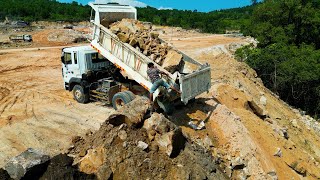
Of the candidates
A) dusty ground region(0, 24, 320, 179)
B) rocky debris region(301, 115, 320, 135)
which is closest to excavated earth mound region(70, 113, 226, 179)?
dusty ground region(0, 24, 320, 179)

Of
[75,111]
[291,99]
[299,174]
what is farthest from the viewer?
[291,99]

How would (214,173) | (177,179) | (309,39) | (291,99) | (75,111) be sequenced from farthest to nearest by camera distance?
1. (309,39)
2. (291,99)
3. (75,111)
4. (214,173)
5. (177,179)

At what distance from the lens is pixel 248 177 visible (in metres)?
9.95

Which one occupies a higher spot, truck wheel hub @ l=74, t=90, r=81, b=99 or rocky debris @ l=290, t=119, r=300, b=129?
truck wheel hub @ l=74, t=90, r=81, b=99

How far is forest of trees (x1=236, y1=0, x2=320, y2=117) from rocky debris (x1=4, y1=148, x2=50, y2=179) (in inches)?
717

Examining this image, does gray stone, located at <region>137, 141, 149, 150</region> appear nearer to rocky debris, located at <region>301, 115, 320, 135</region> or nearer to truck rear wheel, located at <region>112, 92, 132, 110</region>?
truck rear wheel, located at <region>112, 92, 132, 110</region>

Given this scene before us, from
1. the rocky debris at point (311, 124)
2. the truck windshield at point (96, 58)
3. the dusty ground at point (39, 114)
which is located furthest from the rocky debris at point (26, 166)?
the rocky debris at point (311, 124)

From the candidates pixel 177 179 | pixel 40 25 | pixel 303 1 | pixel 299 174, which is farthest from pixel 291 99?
pixel 40 25

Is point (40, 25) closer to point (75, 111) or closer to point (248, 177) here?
point (75, 111)

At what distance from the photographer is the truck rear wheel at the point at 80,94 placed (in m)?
14.8

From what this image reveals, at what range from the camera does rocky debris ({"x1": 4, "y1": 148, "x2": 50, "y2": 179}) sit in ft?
26.2

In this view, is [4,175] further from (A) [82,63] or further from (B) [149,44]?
(A) [82,63]

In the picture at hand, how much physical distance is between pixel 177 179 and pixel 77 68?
8250mm

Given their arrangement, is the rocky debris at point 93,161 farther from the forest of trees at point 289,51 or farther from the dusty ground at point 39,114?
the forest of trees at point 289,51
